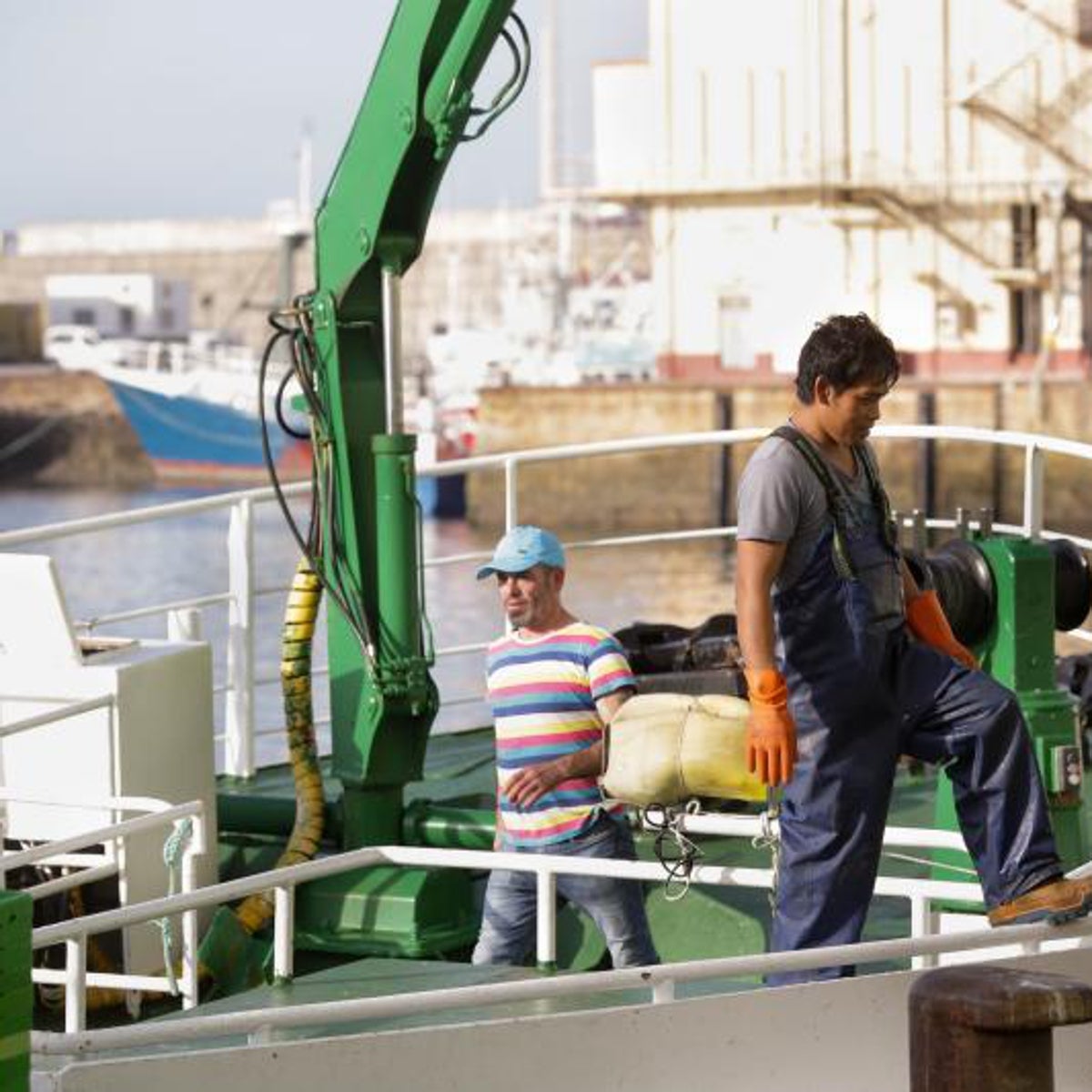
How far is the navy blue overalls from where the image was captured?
6.28 metres

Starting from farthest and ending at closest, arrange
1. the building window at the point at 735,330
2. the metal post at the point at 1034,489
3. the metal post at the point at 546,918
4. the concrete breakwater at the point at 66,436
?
the concrete breakwater at the point at 66,436
the building window at the point at 735,330
the metal post at the point at 1034,489
the metal post at the point at 546,918

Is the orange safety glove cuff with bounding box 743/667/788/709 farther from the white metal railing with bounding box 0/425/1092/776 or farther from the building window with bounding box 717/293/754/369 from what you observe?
the building window with bounding box 717/293/754/369

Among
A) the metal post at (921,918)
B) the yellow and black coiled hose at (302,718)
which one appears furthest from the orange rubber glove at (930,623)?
the yellow and black coiled hose at (302,718)

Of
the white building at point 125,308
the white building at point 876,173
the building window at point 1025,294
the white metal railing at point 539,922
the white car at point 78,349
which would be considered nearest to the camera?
the white metal railing at point 539,922

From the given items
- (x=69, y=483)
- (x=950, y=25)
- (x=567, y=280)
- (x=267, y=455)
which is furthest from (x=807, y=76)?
(x=267, y=455)

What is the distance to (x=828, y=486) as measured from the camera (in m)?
6.19

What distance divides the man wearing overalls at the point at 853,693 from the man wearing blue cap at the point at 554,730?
25.8 inches

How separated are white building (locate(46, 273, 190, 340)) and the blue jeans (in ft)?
290

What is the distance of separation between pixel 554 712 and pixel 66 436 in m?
72.9

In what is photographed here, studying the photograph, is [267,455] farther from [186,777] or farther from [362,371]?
[186,777]

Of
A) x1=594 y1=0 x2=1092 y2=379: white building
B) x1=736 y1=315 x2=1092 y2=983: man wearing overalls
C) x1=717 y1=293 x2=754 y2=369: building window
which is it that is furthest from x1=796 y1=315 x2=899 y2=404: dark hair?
x1=717 y1=293 x2=754 y2=369: building window

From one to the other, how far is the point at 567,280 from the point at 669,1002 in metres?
73.0

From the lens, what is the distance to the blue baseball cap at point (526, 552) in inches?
271

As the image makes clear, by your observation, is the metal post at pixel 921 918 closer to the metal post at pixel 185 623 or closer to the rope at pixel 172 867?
the rope at pixel 172 867
